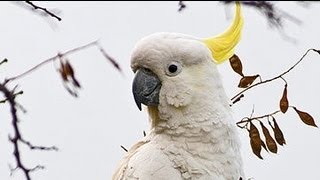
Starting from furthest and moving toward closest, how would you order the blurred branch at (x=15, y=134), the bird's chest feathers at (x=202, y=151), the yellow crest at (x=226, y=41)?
the yellow crest at (x=226, y=41), the bird's chest feathers at (x=202, y=151), the blurred branch at (x=15, y=134)

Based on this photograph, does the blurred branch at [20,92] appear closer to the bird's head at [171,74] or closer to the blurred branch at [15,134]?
the blurred branch at [15,134]

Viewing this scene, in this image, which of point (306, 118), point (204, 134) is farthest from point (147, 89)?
point (306, 118)

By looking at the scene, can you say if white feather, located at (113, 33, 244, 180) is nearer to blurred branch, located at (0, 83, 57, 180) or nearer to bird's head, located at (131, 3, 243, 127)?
bird's head, located at (131, 3, 243, 127)

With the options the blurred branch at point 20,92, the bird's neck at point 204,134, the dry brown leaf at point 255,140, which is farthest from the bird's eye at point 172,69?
the blurred branch at point 20,92

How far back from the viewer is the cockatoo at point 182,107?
2.07 m

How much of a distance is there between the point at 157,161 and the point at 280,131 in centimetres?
44

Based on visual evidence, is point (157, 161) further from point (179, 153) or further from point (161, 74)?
point (161, 74)

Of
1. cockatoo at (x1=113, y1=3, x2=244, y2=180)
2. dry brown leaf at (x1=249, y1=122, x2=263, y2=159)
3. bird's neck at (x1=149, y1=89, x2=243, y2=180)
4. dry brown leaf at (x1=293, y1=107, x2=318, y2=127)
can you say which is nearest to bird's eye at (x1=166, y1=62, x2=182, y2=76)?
cockatoo at (x1=113, y1=3, x2=244, y2=180)

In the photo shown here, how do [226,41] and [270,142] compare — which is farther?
[226,41]

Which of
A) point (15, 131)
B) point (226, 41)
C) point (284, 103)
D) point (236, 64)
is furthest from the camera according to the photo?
point (226, 41)

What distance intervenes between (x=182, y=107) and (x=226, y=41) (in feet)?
1.17

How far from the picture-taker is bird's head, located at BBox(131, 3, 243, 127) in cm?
208

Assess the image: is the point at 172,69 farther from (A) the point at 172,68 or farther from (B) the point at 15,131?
(B) the point at 15,131

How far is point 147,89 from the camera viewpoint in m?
2.07
